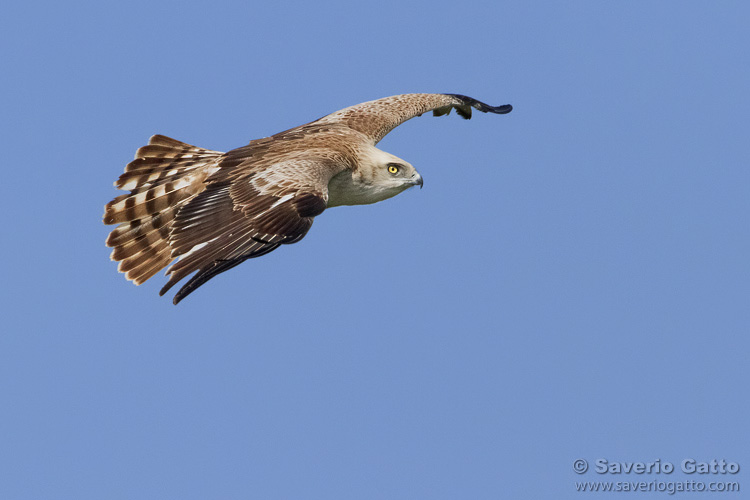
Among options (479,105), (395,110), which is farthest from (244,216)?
(479,105)

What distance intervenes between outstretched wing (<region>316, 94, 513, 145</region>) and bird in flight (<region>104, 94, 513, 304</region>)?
3 cm

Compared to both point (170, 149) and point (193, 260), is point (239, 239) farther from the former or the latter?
point (170, 149)

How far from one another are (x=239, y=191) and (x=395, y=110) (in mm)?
4666

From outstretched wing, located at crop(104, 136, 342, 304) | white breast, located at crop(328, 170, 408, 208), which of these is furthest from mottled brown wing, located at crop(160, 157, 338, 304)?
white breast, located at crop(328, 170, 408, 208)

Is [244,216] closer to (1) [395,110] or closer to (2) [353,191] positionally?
(2) [353,191]

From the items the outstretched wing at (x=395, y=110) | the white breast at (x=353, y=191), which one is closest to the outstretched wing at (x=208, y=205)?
the white breast at (x=353, y=191)

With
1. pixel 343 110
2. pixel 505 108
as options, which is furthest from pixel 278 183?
pixel 505 108

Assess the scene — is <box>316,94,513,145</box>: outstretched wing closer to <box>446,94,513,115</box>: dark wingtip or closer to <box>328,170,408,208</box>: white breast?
<box>446,94,513,115</box>: dark wingtip

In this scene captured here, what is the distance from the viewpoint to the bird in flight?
11.4 metres

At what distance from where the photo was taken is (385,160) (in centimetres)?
1368

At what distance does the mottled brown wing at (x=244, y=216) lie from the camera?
1116 centimetres

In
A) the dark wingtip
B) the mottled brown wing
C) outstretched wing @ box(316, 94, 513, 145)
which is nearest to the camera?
the mottled brown wing

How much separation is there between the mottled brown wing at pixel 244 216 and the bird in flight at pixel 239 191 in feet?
0.04

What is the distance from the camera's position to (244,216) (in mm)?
11711
